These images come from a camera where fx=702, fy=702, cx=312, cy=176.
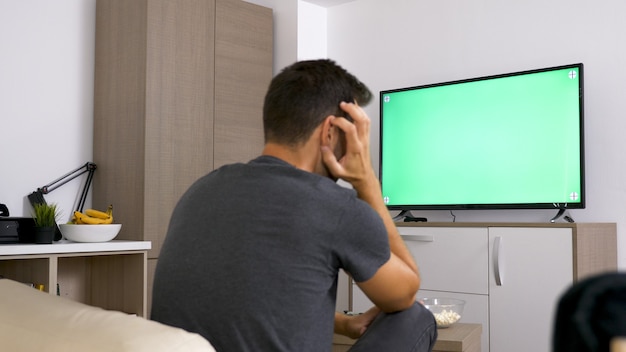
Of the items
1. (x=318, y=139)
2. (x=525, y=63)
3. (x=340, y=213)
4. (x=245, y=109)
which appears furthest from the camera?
(x=245, y=109)

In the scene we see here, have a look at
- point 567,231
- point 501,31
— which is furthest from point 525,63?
point 567,231

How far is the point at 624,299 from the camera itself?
37cm

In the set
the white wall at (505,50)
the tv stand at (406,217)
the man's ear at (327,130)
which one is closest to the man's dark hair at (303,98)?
the man's ear at (327,130)

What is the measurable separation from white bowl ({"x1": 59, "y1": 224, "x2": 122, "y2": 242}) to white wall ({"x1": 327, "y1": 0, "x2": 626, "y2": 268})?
73.8 inches

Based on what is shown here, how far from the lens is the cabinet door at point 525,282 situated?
3.29m

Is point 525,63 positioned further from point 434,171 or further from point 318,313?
point 318,313

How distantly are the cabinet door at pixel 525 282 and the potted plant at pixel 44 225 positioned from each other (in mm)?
2117

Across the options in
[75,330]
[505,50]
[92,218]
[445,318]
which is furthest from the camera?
[505,50]

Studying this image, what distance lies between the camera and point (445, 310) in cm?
251

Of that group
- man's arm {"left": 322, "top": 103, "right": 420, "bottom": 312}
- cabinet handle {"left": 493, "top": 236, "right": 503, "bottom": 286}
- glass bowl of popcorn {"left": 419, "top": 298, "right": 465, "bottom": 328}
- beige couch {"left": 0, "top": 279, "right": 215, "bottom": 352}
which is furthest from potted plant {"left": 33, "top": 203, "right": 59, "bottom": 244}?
beige couch {"left": 0, "top": 279, "right": 215, "bottom": 352}

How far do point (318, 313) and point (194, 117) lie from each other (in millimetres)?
2755

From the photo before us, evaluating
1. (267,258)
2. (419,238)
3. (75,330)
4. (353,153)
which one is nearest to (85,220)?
(419,238)

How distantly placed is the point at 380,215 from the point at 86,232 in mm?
2080

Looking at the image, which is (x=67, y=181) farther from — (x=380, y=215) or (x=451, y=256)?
(x=380, y=215)
